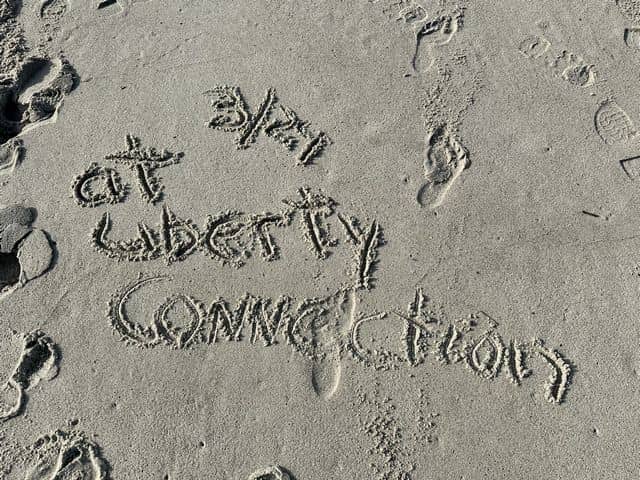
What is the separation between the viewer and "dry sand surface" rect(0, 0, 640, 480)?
2.91m

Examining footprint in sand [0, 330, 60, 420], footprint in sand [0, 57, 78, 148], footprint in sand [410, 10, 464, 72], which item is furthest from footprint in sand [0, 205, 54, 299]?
footprint in sand [410, 10, 464, 72]

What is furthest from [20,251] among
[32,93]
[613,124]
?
[613,124]

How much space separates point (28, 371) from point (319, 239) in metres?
1.78

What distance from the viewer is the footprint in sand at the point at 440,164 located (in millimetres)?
3420

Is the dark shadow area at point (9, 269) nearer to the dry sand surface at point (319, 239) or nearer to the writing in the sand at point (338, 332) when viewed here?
the dry sand surface at point (319, 239)

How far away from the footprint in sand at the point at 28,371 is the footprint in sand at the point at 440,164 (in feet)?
7.63

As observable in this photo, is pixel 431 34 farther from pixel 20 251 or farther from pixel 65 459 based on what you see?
pixel 65 459

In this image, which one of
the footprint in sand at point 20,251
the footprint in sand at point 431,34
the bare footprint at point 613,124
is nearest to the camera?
the footprint in sand at point 20,251

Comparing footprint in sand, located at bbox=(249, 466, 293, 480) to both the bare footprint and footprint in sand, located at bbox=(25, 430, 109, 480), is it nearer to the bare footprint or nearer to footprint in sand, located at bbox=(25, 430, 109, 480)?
footprint in sand, located at bbox=(25, 430, 109, 480)

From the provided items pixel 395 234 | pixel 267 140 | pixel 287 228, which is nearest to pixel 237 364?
pixel 287 228

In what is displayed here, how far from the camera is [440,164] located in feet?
11.5

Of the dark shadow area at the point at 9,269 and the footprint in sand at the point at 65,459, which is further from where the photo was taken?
the dark shadow area at the point at 9,269

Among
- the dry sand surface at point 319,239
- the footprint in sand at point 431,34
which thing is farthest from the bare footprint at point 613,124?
the footprint in sand at point 431,34

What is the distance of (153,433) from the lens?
2893mm
